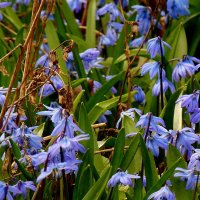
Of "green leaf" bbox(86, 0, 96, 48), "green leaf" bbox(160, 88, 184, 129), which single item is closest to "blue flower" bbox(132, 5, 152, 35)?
"green leaf" bbox(86, 0, 96, 48)

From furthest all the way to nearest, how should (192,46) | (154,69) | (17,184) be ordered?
(192,46) < (154,69) < (17,184)

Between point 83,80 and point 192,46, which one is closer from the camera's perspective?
point 83,80

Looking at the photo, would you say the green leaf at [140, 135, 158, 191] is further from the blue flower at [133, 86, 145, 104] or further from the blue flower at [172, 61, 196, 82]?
the blue flower at [133, 86, 145, 104]

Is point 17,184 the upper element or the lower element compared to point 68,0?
lower

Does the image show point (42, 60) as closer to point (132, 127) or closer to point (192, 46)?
point (132, 127)

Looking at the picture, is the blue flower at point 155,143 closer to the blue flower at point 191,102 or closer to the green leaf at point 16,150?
the blue flower at point 191,102

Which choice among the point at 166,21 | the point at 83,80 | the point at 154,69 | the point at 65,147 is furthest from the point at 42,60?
the point at 166,21
